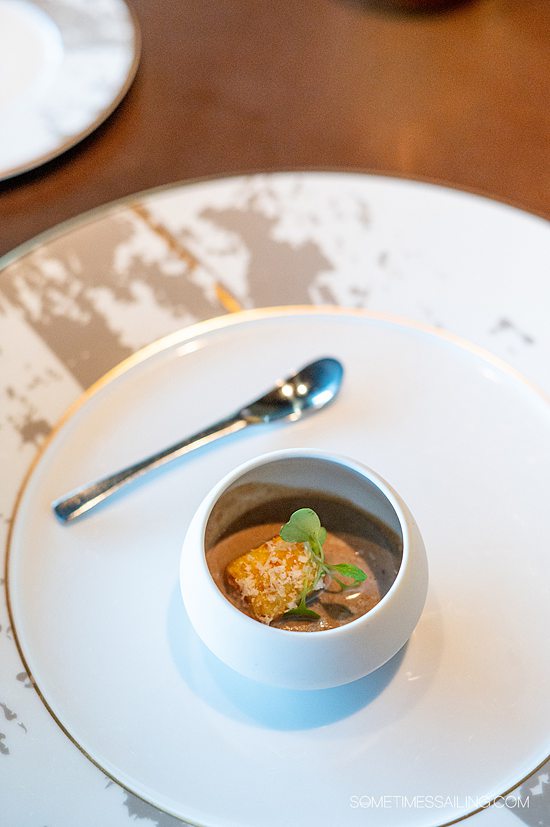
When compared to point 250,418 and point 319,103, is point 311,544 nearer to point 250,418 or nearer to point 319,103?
point 250,418

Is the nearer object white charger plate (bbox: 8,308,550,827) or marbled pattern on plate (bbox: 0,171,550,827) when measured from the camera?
white charger plate (bbox: 8,308,550,827)

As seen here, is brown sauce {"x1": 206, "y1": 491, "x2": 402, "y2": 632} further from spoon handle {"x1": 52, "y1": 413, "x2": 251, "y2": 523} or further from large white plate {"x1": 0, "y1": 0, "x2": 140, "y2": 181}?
large white plate {"x1": 0, "y1": 0, "x2": 140, "y2": 181}

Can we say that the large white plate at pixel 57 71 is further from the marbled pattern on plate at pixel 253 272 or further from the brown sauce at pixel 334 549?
the brown sauce at pixel 334 549

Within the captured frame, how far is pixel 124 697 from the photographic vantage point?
51 centimetres

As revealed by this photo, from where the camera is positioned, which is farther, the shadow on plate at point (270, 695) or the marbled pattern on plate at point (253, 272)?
the marbled pattern on plate at point (253, 272)

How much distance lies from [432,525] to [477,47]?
622 mm

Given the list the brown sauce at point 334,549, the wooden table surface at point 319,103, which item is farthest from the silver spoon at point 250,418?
the wooden table surface at point 319,103

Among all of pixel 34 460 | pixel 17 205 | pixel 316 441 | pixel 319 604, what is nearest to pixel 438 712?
pixel 319 604

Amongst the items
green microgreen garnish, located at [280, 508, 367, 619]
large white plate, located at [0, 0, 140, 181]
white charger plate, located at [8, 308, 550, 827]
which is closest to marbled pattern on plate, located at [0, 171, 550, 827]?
white charger plate, located at [8, 308, 550, 827]

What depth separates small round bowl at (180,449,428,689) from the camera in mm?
461

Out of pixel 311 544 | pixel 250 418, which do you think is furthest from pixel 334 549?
pixel 250 418

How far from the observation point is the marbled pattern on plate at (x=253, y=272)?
2.22ft

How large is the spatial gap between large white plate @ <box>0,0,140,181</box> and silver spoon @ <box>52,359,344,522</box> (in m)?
0.34

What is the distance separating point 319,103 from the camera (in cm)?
89
